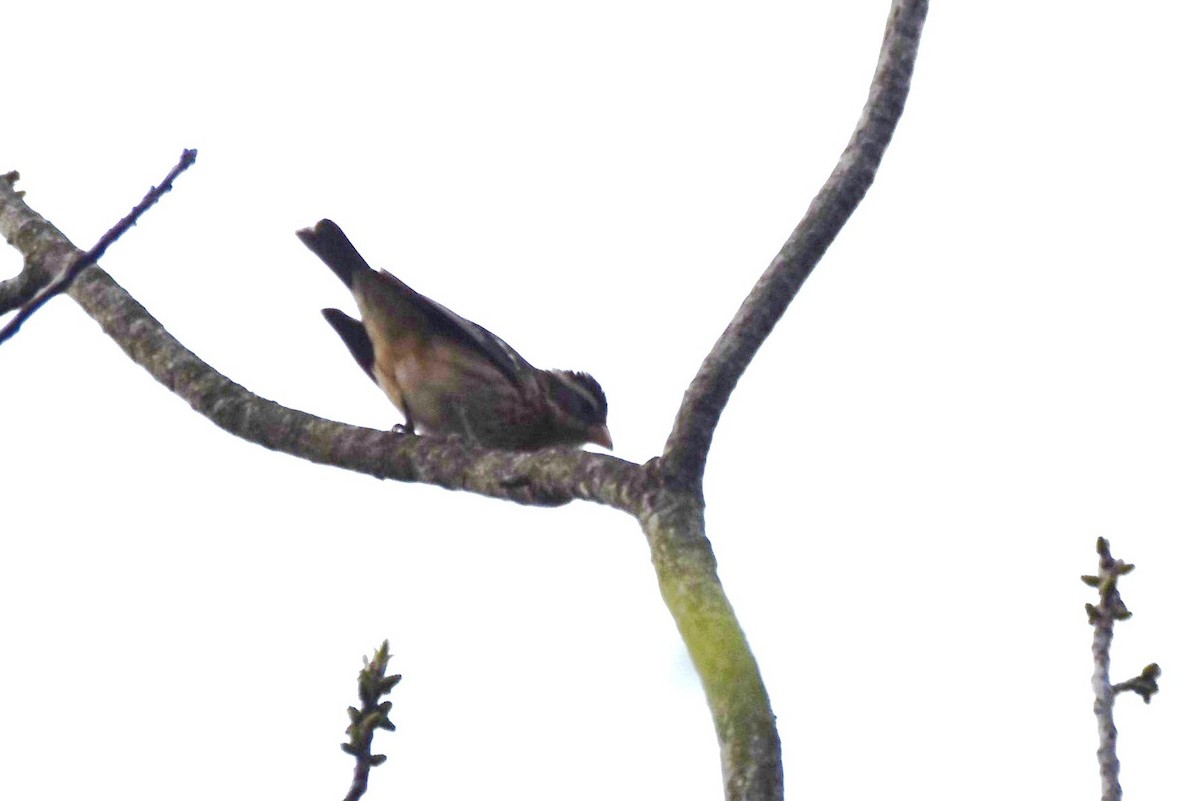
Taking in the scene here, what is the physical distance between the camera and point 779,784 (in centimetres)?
255

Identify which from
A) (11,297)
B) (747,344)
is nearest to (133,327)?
(11,297)

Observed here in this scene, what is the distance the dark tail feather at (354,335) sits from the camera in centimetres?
737

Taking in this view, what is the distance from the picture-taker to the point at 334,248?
7.12m

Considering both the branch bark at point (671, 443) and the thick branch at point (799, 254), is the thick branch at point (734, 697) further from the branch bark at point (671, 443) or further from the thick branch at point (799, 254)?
the thick branch at point (799, 254)

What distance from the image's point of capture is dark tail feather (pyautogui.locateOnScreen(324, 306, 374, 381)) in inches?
290

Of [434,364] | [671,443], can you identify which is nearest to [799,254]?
[671,443]

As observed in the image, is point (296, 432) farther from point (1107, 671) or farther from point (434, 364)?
point (434, 364)

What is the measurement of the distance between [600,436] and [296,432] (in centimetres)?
335

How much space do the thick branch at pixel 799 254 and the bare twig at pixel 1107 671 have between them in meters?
0.86

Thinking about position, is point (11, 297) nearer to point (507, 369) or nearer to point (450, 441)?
point (450, 441)

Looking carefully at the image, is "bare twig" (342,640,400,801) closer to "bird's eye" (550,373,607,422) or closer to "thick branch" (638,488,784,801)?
"thick branch" (638,488,784,801)

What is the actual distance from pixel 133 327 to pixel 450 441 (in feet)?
3.61

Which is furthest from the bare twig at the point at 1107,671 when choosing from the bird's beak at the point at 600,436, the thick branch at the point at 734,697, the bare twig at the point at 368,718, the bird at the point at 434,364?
the bird's beak at the point at 600,436

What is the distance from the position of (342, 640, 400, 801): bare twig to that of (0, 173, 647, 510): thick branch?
2.05 feet
